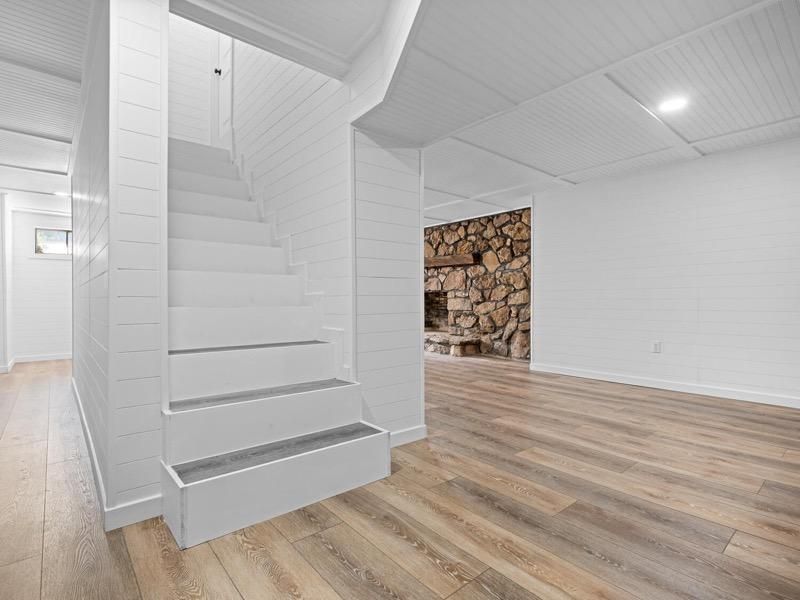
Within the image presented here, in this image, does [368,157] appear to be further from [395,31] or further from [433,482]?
[433,482]

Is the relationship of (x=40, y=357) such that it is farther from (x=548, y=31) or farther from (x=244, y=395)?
(x=548, y=31)

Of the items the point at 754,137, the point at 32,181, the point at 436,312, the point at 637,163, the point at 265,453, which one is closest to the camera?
the point at 265,453

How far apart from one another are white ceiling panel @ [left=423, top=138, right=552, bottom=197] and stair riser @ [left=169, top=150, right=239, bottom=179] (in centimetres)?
188

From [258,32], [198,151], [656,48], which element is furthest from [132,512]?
[198,151]

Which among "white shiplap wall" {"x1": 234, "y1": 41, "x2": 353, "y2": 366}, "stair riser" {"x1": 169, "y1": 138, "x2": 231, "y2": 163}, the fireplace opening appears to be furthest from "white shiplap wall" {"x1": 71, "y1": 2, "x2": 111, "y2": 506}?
the fireplace opening

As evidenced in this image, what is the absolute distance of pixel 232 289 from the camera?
2623 mm

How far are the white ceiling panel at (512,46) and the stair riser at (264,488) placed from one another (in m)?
1.83

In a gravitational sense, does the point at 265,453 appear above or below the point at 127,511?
above

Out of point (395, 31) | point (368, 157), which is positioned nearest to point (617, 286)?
point (368, 157)

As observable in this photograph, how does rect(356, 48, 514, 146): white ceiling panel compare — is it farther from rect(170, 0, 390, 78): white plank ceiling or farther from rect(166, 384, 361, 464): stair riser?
rect(166, 384, 361, 464): stair riser

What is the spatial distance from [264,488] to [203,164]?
3172 mm

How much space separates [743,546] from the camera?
1.58 m

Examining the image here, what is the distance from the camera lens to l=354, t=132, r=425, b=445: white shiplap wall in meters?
2.56

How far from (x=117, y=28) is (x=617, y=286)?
468 centimetres
